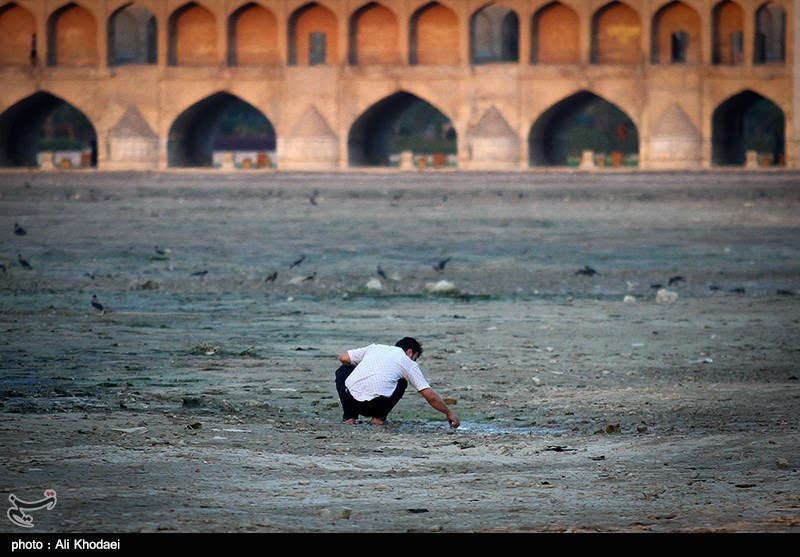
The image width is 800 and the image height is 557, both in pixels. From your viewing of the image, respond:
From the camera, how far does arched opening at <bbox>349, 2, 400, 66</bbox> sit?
37.8 m

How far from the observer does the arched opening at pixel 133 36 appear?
4059cm

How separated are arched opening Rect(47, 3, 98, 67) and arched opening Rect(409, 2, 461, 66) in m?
7.85

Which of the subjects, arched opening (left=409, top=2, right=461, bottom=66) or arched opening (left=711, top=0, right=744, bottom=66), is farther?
arched opening (left=409, top=2, right=461, bottom=66)

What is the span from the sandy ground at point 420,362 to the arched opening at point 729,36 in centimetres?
1632

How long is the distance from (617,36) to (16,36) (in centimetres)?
1463

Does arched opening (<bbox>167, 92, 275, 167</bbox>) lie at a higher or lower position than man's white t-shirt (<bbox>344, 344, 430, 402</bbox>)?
higher

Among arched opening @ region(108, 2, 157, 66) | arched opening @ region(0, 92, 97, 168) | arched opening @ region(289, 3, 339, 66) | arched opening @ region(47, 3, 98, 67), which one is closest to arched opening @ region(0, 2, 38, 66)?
arched opening @ region(47, 3, 98, 67)

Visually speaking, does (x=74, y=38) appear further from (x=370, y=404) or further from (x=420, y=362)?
(x=370, y=404)

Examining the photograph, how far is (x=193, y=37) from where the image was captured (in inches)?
1532

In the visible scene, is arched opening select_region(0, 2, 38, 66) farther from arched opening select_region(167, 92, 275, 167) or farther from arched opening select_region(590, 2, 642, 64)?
arched opening select_region(590, 2, 642, 64)

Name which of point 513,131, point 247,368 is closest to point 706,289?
point 247,368

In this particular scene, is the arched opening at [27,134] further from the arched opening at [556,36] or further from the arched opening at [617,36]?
the arched opening at [617,36]

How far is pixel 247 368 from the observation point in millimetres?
8430

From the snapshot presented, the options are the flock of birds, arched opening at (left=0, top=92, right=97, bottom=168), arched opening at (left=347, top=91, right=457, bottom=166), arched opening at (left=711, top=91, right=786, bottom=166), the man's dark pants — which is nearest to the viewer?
the man's dark pants
